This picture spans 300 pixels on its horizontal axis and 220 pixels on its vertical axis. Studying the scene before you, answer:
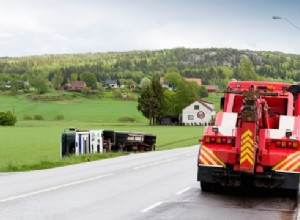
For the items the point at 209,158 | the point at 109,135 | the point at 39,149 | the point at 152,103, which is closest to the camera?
the point at 209,158

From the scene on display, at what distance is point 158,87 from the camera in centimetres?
14538

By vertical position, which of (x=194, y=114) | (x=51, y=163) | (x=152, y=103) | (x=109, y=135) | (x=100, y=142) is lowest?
(x=194, y=114)

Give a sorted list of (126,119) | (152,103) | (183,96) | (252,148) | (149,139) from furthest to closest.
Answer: (183,96), (126,119), (152,103), (149,139), (252,148)

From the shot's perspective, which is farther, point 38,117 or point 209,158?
point 38,117

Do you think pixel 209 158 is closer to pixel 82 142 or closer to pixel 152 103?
pixel 82 142

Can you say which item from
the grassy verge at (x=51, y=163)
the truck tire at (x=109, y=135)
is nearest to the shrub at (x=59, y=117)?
the truck tire at (x=109, y=135)

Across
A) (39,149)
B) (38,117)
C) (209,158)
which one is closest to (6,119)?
(38,117)

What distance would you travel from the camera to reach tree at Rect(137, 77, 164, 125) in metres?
141

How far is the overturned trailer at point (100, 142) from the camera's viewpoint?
116ft

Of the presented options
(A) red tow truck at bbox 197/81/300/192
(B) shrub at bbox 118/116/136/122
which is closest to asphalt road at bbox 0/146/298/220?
(A) red tow truck at bbox 197/81/300/192

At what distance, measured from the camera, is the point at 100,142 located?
1470 inches

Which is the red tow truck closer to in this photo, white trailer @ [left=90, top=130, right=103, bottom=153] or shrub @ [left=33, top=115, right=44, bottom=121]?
white trailer @ [left=90, top=130, right=103, bottom=153]

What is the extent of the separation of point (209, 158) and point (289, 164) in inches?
73.5

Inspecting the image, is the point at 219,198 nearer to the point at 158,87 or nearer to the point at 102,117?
the point at 158,87
